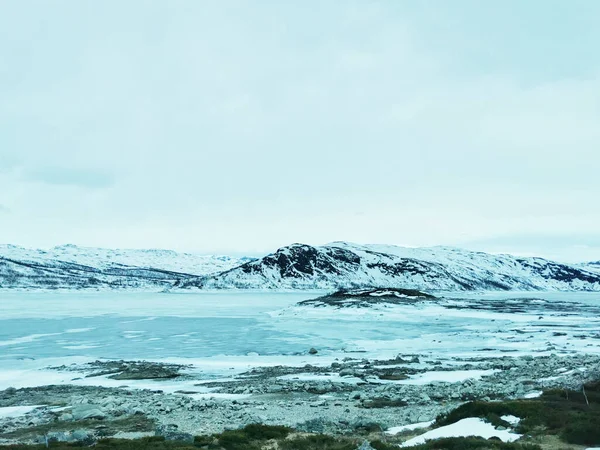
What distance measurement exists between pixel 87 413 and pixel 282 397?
8.33 metres

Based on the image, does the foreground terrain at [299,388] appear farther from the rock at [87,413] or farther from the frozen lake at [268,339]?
the frozen lake at [268,339]

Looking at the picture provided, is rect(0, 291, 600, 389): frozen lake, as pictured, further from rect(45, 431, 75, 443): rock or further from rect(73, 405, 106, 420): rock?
rect(45, 431, 75, 443): rock

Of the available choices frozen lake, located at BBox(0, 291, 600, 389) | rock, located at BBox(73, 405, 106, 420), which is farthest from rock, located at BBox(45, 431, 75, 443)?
frozen lake, located at BBox(0, 291, 600, 389)

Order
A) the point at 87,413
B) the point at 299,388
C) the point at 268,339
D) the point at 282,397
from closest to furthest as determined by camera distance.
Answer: the point at 87,413, the point at 282,397, the point at 299,388, the point at 268,339

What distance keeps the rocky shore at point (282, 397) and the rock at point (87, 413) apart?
39 millimetres

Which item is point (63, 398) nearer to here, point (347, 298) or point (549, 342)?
point (549, 342)

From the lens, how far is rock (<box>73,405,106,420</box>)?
827 inches

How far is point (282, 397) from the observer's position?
24688 millimetres

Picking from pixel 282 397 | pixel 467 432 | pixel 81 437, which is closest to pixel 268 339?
pixel 282 397

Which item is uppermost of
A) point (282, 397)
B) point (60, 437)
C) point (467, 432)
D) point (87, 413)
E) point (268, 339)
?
point (467, 432)

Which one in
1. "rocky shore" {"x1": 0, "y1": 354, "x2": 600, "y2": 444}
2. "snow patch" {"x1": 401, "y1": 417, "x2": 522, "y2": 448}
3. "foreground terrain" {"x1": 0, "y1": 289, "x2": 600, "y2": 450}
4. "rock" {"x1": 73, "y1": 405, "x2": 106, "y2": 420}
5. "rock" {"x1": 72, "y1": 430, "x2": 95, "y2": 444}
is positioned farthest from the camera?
"rock" {"x1": 73, "y1": 405, "x2": 106, "y2": 420}

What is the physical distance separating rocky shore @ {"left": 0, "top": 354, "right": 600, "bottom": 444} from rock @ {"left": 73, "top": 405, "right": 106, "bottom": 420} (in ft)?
0.13

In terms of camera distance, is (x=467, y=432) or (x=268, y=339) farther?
(x=268, y=339)

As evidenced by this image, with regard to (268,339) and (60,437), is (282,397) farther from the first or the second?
(268,339)
